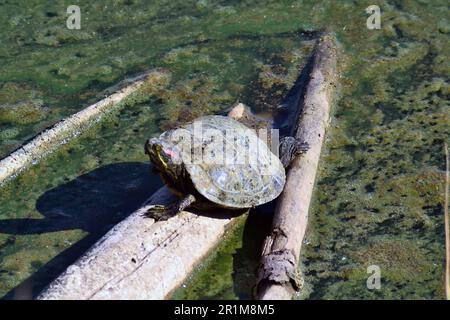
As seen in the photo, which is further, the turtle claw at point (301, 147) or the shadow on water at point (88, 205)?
the turtle claw at point (301, 147)

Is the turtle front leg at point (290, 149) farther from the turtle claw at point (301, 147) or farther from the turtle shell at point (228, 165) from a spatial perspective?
the turtle shell at point (228, 165)

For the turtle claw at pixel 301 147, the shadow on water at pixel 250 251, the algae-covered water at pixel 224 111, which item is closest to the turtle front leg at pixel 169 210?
the algae-covered water at pixel 224 111

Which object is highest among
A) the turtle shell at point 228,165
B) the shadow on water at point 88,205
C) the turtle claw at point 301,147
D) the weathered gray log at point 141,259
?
the turtle shell at point 228,165

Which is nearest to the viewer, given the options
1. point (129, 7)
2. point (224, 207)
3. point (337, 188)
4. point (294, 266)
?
point (294, 266)

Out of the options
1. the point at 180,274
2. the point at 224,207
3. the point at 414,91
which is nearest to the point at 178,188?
the point at 224,207

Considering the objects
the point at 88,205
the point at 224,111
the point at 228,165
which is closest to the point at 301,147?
the point at 228,165

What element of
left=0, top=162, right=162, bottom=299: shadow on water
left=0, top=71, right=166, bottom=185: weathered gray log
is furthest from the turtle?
left=0, top=71, right=166, bottom=185: weathered gray log

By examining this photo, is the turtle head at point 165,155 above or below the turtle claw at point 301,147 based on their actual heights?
above
